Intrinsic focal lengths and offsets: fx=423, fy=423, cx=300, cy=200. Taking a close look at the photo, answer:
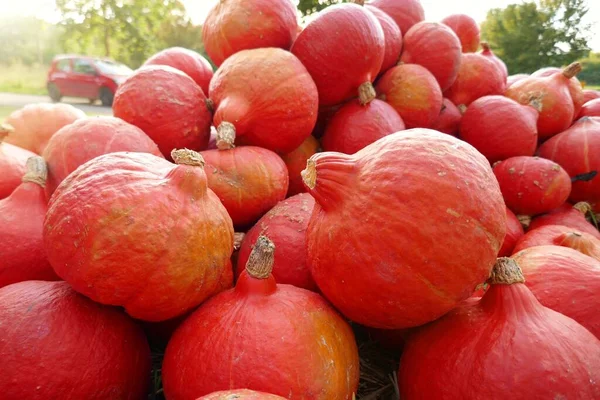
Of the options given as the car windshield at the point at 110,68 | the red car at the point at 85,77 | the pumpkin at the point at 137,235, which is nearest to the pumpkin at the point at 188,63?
the pumpkin at the point at 137,235

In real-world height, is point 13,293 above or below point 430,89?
below

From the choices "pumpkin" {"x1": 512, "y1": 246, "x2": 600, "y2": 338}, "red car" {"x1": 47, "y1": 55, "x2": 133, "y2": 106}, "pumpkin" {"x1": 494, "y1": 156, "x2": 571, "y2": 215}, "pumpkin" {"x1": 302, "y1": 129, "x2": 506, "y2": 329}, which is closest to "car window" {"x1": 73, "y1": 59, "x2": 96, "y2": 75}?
"red car" {"x1": 47, "y1": 55, "x2": 133, "y2": 106}

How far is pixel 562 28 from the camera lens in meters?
19.4

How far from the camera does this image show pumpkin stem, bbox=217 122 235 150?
173 centimetres

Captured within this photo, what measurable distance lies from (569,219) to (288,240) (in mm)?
1585

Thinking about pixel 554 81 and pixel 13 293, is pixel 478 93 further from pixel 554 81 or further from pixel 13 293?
pixel 13 293

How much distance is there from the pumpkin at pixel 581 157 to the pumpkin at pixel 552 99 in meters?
0.11

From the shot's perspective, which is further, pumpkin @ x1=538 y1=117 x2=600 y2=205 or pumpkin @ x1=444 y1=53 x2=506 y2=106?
pumpkin @ x1=444 y1=53 x2=506 y2=106

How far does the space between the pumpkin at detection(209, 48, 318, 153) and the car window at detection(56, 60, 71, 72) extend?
1569 centimetres

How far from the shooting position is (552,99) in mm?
2611

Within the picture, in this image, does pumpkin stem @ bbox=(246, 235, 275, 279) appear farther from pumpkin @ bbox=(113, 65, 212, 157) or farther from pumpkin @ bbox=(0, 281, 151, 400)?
pumpkin @ bbox=(113, 65, 212, 157)

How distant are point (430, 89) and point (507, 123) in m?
0.47

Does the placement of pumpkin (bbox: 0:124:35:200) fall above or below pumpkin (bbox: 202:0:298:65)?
below

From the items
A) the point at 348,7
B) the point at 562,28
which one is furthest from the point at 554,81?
the point at 562,28
